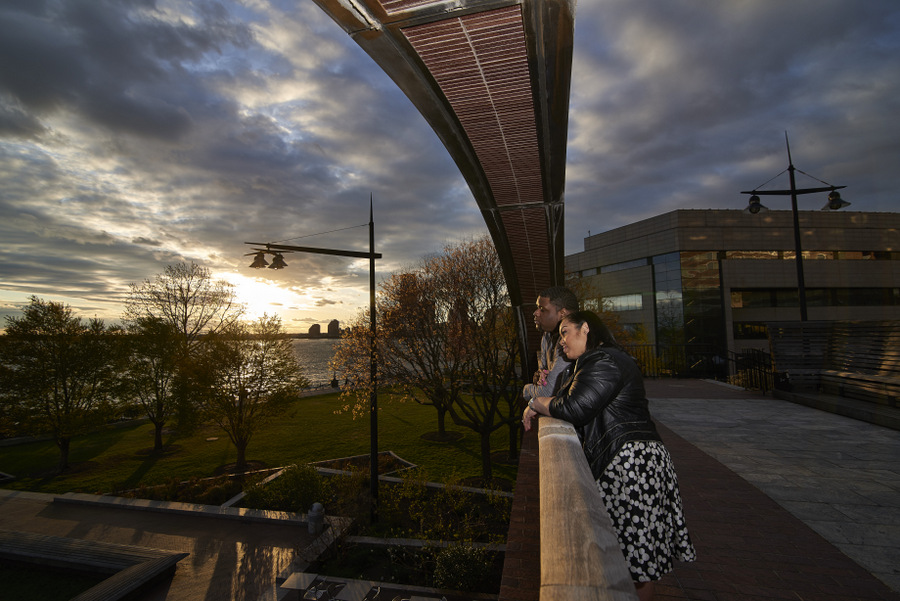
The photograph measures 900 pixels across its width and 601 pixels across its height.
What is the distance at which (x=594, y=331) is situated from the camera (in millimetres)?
2639

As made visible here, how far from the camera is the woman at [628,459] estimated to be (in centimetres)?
223

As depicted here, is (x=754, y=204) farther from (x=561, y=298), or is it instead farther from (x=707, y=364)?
(x=707, y=364)

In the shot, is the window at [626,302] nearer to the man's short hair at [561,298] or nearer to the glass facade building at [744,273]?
the glass facade building at [744,273]

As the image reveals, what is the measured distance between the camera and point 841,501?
195 inches

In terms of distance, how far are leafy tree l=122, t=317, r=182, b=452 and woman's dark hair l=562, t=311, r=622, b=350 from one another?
23.1 meters

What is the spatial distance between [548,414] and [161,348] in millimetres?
25913

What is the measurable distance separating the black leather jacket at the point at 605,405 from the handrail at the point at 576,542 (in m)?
0.45

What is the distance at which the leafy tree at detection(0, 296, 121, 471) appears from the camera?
18.7 meters

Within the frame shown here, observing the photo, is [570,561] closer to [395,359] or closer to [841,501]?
[841,501]

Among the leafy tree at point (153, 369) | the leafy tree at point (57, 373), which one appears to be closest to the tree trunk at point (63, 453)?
the leafy tree at point (57, 373)

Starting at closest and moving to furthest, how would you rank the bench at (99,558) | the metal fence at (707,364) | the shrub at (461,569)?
the shrub at (461,569) → the bench at (99,558) → the metal fence at (707,364)

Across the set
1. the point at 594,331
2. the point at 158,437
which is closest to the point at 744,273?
the point at 594,331

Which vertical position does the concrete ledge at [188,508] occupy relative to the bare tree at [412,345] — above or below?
below

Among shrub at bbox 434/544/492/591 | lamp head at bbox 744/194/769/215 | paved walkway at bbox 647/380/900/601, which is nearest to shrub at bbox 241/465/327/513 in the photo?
shrub at bbox 434/544/492/591
